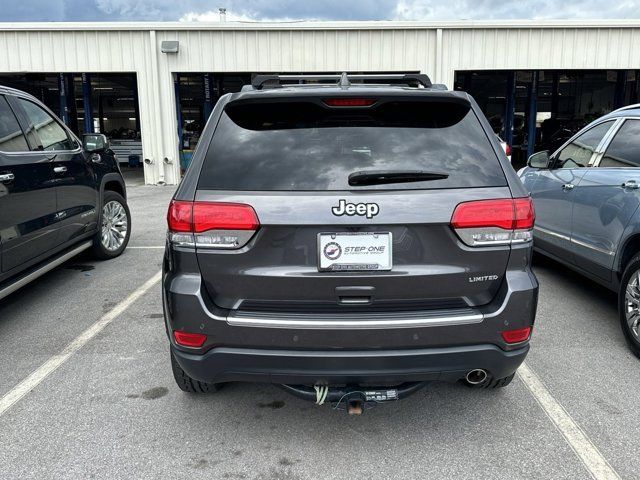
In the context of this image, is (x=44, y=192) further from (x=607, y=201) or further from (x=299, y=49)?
(x=299, y=49)

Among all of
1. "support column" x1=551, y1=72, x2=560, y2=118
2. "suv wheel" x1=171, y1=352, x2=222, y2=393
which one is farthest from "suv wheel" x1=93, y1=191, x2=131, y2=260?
"support column" x1=551, y1=72, x2=560, y2=118

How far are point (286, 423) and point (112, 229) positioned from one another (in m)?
4.48

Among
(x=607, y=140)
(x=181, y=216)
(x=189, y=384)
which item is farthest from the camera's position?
(x=607, y=140)

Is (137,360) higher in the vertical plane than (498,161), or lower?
lower

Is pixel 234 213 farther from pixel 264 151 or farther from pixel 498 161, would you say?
pixel 498 161

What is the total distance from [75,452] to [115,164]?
4.62 meters

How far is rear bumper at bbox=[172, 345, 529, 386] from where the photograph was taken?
2.26 metres

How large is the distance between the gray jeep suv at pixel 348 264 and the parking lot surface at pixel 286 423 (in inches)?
16.8

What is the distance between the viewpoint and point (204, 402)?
120 inches

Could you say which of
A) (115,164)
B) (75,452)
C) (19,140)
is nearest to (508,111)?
(115,164)

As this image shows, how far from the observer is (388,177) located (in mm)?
2307

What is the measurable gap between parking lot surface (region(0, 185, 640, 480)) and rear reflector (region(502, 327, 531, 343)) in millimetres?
612

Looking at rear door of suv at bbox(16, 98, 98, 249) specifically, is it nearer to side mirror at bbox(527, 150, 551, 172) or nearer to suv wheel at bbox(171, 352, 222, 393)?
suv wheel at bbox(171, 352, 222, 393)

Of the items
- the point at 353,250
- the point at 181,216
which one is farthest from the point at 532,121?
the point at 181,216
